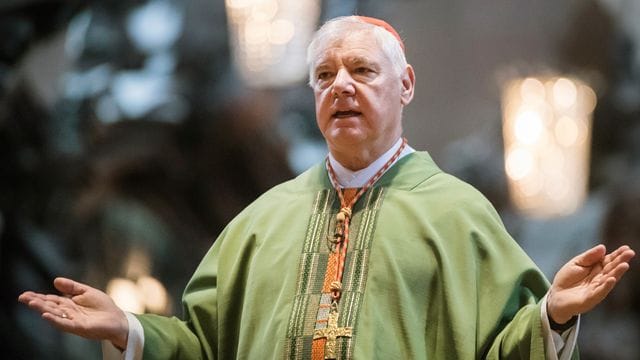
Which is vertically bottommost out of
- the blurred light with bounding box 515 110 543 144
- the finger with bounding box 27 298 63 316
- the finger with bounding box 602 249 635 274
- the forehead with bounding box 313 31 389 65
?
the finger with bounding box 27 298 63 316

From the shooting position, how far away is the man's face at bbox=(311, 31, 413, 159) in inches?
175

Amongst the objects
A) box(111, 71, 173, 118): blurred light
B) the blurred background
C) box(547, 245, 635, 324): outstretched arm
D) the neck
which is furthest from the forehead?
box(111, 71, 173, 118): blurred light

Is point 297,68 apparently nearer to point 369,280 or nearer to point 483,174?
point 483,174

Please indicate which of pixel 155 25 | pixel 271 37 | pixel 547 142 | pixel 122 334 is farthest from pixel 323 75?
pixel 155 25

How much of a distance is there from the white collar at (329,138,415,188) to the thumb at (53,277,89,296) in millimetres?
1014

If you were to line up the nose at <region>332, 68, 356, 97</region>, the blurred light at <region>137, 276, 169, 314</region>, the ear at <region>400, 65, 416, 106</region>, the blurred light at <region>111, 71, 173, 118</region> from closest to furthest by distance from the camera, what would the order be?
the nose at <region>332, 68, 356, 97</region> < the ear at <region>400, 65, 416, 106</region> < the blurred light at <region>137, 276, 169, 314</region> < the blurred light at <region>111, 71, 173, 118</region>

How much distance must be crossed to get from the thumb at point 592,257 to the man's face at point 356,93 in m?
0.96

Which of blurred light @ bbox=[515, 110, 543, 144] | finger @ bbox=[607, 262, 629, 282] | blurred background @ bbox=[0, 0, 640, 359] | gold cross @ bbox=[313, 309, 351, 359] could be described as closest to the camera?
finger @ bbox=[607, 262, 629, 282]

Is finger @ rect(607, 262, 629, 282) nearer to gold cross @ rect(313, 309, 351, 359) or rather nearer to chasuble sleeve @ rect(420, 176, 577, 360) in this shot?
chasuble sleeve @ rect(420, 176, 577, 360)

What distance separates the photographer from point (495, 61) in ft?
25.8

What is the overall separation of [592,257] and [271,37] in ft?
16.1

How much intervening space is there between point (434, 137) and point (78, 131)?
2.55m

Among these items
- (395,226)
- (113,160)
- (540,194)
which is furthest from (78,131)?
(395,226)

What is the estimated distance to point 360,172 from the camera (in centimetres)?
461
